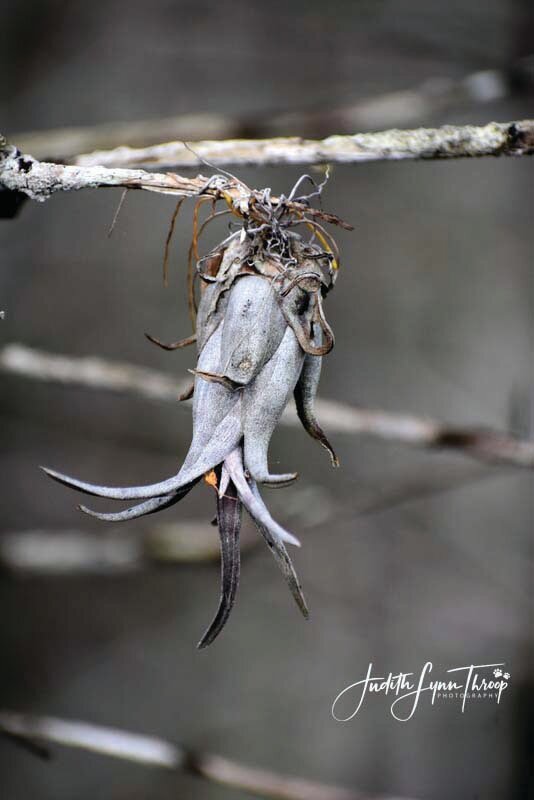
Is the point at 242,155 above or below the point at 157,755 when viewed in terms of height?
above

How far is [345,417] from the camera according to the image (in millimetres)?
699

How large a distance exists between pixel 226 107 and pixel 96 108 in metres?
0.22

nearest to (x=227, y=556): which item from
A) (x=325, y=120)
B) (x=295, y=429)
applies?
(x=325, y=120)

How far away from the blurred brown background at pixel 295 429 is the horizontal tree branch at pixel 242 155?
2.32 ft

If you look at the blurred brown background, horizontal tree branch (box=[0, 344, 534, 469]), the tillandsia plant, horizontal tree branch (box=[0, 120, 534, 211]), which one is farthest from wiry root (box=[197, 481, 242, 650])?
the blurred brown background

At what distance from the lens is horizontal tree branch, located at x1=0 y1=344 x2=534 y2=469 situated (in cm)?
68

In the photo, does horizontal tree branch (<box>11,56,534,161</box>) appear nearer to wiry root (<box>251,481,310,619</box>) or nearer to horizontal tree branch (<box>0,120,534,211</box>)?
horizontal tree branch (<box>0,120,534,211</box>)

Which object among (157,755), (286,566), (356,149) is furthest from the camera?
(157,755)

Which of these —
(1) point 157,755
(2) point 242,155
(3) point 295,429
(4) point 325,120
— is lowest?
(1) point 157,755

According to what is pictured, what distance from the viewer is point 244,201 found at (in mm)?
354

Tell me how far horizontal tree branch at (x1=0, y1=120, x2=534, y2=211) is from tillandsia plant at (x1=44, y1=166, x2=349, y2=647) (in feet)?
0.11

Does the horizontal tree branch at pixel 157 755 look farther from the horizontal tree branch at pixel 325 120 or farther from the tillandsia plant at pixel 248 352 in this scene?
the horizontal tree branch at pixel 325 120

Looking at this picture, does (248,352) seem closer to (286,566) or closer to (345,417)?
(286,566)

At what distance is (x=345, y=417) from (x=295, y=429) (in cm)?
49
